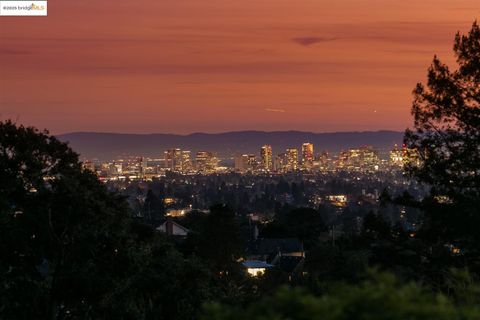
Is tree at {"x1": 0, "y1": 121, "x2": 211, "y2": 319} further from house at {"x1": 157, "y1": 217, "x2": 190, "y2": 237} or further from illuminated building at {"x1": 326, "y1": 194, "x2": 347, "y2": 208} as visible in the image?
illuminated building at {"x1": 326, "y1": 194, "x2": 347, "y2": 208}

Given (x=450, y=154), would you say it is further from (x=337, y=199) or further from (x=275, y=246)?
(x=337, y=199)

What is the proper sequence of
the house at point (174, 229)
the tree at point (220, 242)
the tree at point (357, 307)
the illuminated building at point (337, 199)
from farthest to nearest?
the illuminated building at point (337, 199) < the house at point (174, 229) < the tree at point (220, 242) < the tree at point (357, 307)

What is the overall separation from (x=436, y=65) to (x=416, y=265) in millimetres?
4769

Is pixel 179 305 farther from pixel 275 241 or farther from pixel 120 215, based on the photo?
pixel 275 241

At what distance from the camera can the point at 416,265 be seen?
1831 centimetres

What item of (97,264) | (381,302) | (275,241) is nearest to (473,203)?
(97,264)

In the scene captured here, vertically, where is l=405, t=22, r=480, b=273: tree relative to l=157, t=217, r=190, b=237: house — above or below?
above

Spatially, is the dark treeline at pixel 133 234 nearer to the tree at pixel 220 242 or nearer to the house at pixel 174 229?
the tree at pixel 220 242

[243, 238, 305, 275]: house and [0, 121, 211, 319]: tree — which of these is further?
[243, 238, 305, 275]: house

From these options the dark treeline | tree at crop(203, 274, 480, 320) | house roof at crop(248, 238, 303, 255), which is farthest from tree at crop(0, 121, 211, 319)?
house roof at crop(248, 238, 303, 255)

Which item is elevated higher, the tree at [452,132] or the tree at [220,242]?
the tree at [452,132]

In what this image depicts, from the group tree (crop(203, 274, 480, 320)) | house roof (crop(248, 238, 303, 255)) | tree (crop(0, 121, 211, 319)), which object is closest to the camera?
tree (crop(203, 274, 480, 320))

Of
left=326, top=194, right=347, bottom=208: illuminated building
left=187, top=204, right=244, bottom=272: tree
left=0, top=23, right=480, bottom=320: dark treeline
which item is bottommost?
left=326, top=194, right=347, bottom=208: illuminated building

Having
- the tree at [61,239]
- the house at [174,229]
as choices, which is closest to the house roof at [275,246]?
the house at [174,229]
